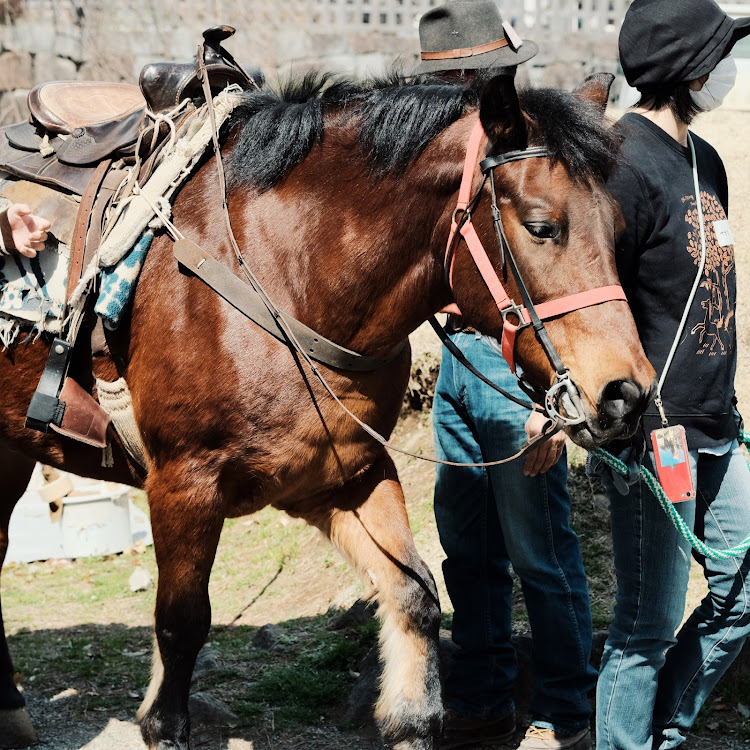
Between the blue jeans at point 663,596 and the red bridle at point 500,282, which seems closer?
the red bridle at point 500,282

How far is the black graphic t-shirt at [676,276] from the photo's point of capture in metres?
2.70

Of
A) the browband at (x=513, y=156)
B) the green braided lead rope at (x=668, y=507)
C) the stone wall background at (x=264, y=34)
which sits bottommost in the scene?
the green braided lead rope at (x=668, y=507)

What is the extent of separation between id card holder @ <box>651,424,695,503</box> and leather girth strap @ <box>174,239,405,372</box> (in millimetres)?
884

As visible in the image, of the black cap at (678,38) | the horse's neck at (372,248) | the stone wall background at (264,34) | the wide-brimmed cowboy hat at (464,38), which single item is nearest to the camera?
the horse's neck at (372,248)

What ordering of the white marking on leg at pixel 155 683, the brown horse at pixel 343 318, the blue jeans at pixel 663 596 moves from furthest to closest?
the white marking on leg at pixel 155 683 < the blue jeans at pixel 663 596 < the brown horse at pixel 343 318

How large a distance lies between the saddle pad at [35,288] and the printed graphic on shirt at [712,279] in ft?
6.17

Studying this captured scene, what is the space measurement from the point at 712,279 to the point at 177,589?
1.81m

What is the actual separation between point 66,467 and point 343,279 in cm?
127

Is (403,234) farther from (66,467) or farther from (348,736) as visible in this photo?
(348,736)

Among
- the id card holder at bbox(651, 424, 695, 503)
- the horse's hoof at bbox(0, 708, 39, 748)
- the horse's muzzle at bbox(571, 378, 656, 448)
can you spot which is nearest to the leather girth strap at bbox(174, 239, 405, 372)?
the horse's muzzle at bbox(571, 378, 656, 448)

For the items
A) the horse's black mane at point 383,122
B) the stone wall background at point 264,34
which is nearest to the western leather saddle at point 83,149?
the horse's black mane at point 383,122

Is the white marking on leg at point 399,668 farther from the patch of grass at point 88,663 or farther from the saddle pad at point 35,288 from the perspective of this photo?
the patch of grass at point 88,663

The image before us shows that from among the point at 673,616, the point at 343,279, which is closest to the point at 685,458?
the point at 673,616

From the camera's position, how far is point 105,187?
3020 millimetres
